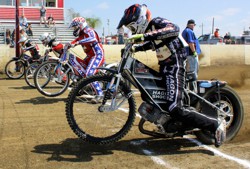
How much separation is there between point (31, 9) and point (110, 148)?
91.0 ft

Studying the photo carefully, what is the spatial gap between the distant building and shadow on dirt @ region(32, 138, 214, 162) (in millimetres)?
26458

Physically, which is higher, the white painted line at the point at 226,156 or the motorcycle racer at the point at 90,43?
the motorcycle racer at the point at 90,43

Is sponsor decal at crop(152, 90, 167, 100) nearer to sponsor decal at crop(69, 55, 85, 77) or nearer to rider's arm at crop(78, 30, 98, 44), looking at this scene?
rider's arm at crop(78, 30, 98, 44)

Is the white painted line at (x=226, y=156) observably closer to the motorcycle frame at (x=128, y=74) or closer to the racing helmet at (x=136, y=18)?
the motorcycle frame at (x=128, y=74)

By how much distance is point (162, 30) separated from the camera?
4414 mm

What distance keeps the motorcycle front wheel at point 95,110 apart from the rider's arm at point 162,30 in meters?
0.74

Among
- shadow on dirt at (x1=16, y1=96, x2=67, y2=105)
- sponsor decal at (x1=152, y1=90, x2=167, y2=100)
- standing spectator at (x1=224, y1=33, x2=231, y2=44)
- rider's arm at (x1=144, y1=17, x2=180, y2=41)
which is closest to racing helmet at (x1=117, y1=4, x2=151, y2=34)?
rider's arm at (x1=144, y1=17, x2=180, y2=41)

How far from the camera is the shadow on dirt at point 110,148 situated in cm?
455

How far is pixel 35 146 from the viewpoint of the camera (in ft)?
16.1

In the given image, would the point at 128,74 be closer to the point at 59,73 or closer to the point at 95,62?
the point at 95,62

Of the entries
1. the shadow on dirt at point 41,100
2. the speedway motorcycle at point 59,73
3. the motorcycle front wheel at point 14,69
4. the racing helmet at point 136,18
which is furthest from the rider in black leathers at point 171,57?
the motorcycle front wheel at point 14,69

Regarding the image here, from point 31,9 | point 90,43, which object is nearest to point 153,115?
point 90,43

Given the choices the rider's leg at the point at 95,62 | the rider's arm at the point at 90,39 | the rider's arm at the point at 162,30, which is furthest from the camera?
the rider's arm at the point at 90,39

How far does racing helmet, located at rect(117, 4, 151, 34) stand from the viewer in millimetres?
4398
